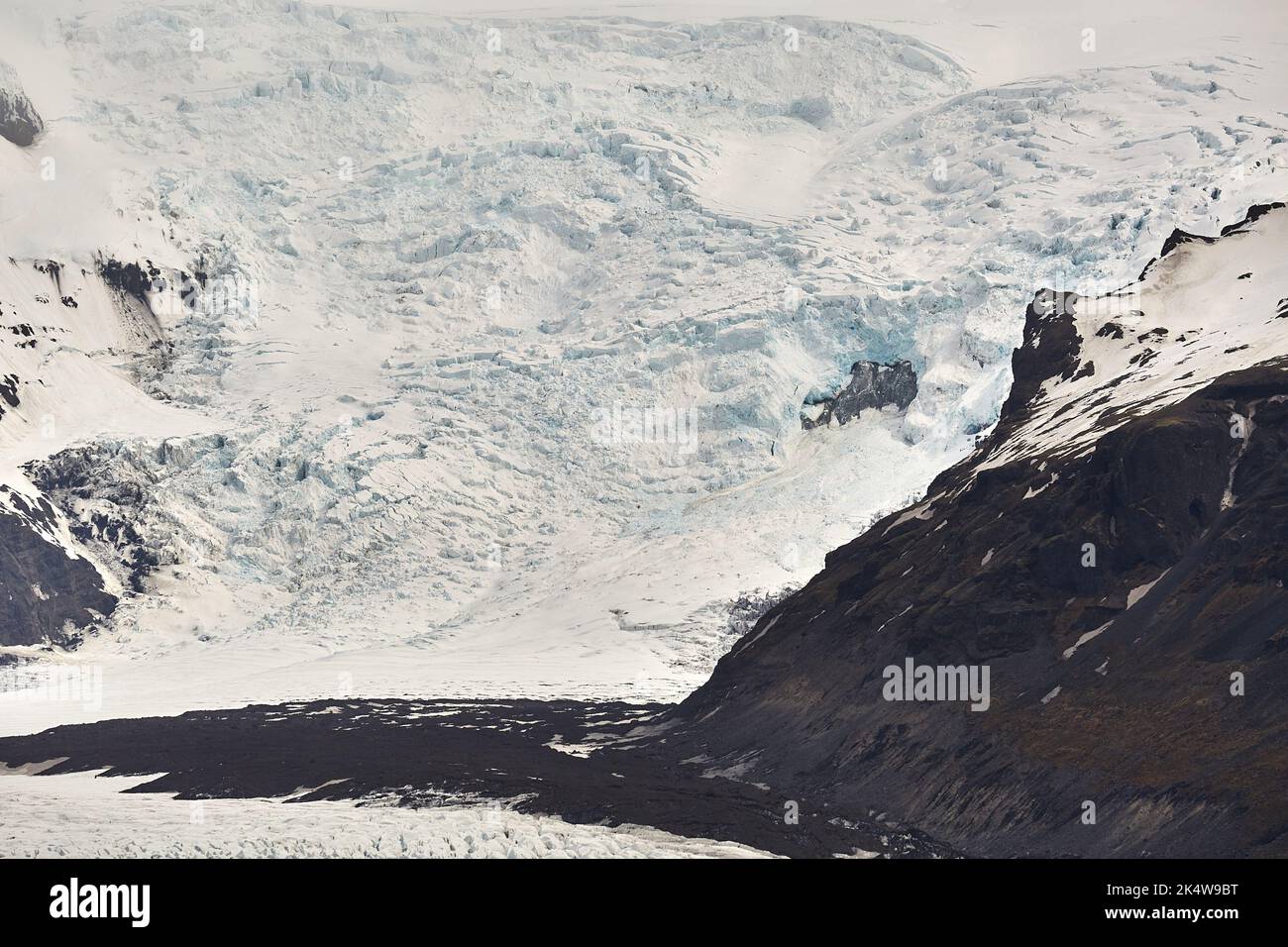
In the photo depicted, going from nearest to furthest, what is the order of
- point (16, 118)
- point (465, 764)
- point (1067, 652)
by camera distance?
point (1067, 652) < point (465, 764) < point (16, 118)

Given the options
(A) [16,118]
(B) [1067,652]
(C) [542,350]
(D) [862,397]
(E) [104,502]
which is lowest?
(B) [1067,652]

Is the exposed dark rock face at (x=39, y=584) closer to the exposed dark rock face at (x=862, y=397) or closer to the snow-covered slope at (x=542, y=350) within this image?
the snow-covered slope at (x=542, y=350)

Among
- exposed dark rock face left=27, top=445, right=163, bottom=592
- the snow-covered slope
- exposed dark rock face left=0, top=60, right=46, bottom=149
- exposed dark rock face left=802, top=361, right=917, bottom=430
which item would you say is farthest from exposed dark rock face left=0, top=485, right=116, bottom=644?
exposed dark rock face left=802, top=361, right=917, bottom=430

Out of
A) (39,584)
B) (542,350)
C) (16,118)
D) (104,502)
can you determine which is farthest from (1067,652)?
(16,118)

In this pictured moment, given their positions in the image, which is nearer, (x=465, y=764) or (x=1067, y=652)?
(x=1067, y=652)

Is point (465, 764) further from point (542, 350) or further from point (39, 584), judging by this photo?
point (542, 350)
